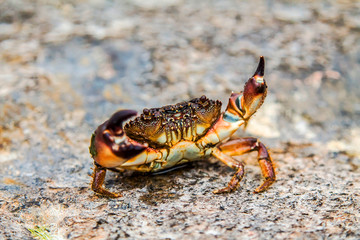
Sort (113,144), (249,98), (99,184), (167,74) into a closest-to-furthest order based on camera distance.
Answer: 1. (113,144)
2. (99,184)
3. (249,98)
4. (167,74)

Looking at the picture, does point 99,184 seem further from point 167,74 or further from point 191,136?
point 167,74

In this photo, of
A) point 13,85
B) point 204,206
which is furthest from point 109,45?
point 204,206

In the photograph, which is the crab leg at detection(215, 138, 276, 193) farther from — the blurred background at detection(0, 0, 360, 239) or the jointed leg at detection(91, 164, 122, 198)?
the jointed leg at detection(91, 164, 122, 198)

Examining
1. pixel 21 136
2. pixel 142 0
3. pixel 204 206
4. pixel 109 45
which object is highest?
pixel 142 0

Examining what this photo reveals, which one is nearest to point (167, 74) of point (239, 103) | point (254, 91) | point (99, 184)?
point (239, 103)

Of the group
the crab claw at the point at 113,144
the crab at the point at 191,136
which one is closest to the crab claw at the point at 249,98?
the crab at the point at 191,136

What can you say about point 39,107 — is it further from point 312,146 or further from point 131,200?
point 312,146

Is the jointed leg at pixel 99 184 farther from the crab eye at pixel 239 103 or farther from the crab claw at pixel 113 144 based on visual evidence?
the crab eye at pixel 239 103
